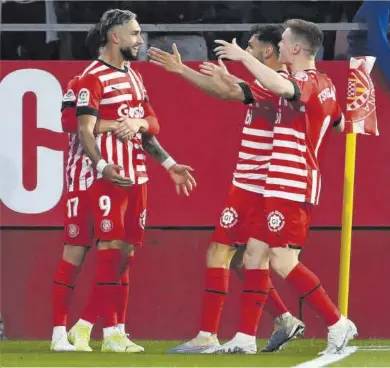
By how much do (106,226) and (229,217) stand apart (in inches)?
29.1

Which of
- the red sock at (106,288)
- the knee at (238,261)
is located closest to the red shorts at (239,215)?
the knee at (238,261)

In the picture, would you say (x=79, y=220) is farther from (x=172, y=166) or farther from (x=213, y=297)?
(x=213, y=297)

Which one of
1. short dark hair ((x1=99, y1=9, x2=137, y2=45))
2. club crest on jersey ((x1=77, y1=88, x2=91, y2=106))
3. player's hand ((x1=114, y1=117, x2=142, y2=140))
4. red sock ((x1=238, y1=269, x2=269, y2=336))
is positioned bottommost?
red sock ((x1=238, y1=269, x2=269, y2=336))

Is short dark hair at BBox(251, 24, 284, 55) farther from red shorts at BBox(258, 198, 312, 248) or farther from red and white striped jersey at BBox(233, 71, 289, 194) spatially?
red shorts at BBox(258, 198, 312, 248)

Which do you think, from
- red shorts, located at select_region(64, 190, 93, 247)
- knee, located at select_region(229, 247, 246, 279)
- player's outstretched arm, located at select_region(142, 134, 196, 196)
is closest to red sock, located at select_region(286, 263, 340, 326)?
knee, located at select_region(229, 247, 246, 279)

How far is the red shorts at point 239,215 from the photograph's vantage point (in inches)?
361

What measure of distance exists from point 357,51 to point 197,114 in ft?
3.95

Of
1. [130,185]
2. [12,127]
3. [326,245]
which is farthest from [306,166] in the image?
[12,127]

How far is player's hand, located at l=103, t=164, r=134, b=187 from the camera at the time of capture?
351 inches

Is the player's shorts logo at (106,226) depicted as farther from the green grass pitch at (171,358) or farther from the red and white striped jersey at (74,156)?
the green grass pitch at (171,358)

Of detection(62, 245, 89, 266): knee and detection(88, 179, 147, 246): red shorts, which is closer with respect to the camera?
detection(88, 179, 147, 246): red shorts

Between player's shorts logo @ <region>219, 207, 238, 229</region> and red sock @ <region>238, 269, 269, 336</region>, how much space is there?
323 millimetres

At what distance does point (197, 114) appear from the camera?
1077 cm

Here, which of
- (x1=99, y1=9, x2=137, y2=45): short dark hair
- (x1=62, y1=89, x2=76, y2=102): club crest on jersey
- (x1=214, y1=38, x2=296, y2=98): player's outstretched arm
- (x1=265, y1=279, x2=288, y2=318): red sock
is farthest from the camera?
(x1=265, y1=279, x2=288, y2=318): red sock
